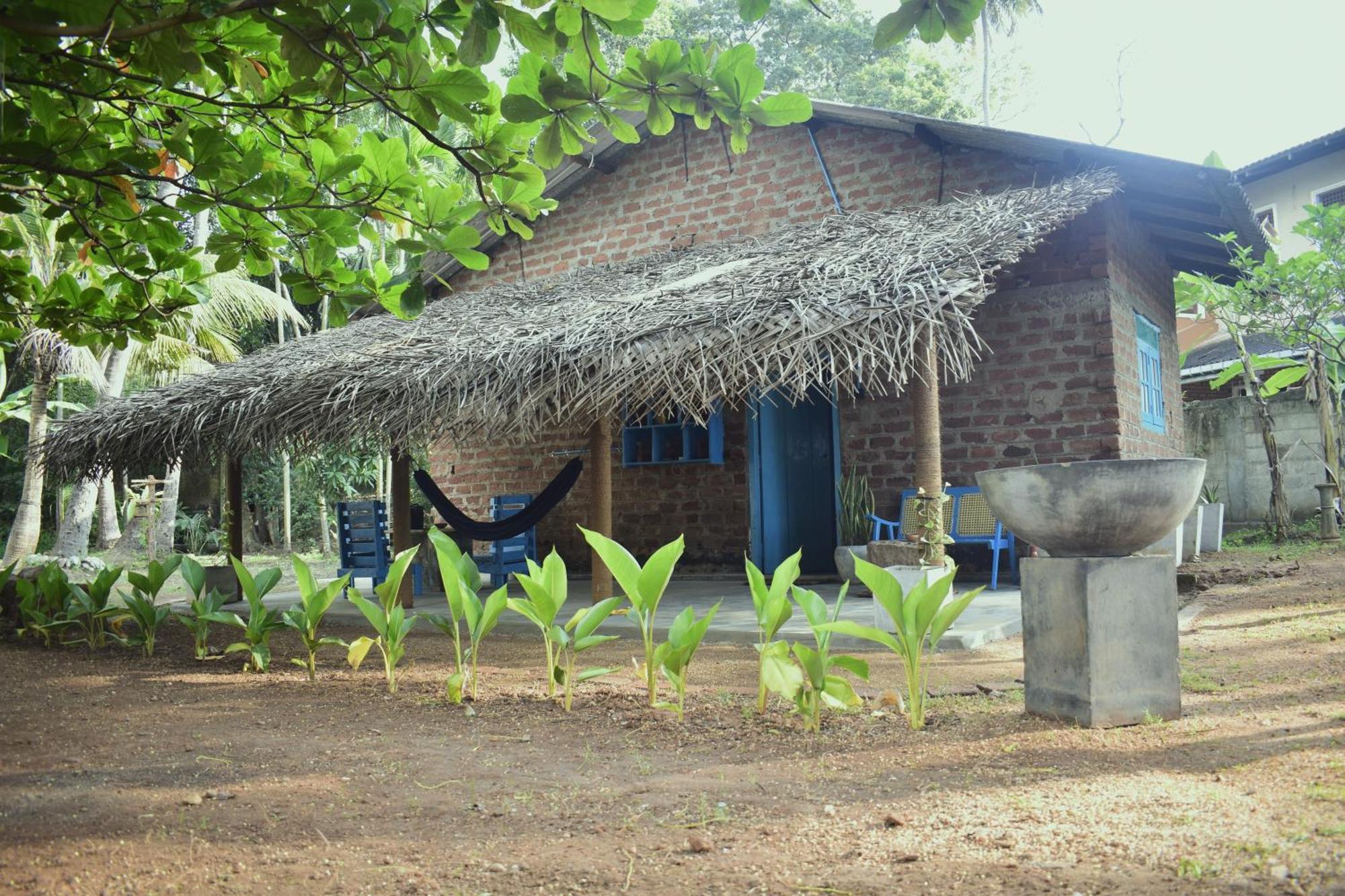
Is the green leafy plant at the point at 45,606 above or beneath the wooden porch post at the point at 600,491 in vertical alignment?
beneath

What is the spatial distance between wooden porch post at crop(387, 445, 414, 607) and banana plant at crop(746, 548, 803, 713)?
407 cm

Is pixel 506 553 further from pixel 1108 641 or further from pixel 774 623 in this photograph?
pixel 1108 641

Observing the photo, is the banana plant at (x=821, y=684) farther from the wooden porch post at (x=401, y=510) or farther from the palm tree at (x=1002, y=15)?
the palm tree at (x=1002, y=15)

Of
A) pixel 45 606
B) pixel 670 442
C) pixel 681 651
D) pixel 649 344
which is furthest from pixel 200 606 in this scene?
pixel 670 442

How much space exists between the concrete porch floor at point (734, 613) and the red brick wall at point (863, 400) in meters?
0.82

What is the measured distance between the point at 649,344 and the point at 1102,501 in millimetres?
2848

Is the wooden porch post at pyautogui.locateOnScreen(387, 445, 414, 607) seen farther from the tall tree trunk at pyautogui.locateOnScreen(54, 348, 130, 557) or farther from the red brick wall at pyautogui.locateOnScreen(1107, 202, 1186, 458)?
the tall tree trunk at pyautogui.locateOnScreen(54, 348, 130, 557)

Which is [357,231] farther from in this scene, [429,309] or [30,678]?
[429,309]

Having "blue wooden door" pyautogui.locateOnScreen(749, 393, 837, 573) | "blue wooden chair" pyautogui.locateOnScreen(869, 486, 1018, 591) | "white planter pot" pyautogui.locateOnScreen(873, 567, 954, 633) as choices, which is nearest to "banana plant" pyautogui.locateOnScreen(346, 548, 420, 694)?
"white planter pot" pyautogui.locateOnScreen(873, 567, 954, 633)

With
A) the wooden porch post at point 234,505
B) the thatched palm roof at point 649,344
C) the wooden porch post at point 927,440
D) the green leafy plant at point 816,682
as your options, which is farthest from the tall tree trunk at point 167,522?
the green leafy plant at point 816,682

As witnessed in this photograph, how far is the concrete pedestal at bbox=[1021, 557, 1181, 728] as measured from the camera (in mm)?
2941

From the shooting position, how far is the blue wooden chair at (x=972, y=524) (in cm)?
649

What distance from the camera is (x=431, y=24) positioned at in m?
2.02

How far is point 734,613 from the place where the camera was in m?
5.82
